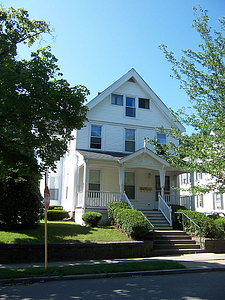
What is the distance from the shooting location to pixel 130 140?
20469 millimetres

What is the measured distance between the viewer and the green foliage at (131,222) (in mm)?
12211

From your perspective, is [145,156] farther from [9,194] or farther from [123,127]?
[9,194]

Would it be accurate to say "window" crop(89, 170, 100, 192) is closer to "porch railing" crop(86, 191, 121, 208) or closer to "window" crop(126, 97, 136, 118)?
"porch railing" crop(86, 191, 121, 208)

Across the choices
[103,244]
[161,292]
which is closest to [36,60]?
[103,244]

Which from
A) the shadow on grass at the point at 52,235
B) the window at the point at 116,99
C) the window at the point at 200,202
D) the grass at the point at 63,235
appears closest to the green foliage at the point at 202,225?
the grass at the point at 63,235

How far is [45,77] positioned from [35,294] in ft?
23.6

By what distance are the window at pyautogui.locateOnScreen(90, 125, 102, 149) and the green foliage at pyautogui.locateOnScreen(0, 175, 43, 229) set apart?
6.94 m

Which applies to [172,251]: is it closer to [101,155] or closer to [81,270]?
[81,270]

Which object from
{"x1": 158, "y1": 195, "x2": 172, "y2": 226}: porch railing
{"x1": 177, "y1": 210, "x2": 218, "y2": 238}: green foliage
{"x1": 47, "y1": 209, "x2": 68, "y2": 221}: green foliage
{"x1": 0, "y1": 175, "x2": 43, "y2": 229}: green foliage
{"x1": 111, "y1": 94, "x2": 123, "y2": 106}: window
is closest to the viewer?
{"x1": 0, "y1": 175, "x2": 43, "y2": 229}: green foliage

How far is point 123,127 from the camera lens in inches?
803

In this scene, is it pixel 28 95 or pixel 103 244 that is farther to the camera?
pixel 103 244

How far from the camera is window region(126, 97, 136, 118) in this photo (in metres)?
20.8

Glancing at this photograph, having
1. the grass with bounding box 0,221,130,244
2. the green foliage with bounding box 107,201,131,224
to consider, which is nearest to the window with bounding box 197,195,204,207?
the green foliage with bounding box 107,201,131,224

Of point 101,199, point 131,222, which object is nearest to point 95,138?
point 101,199
